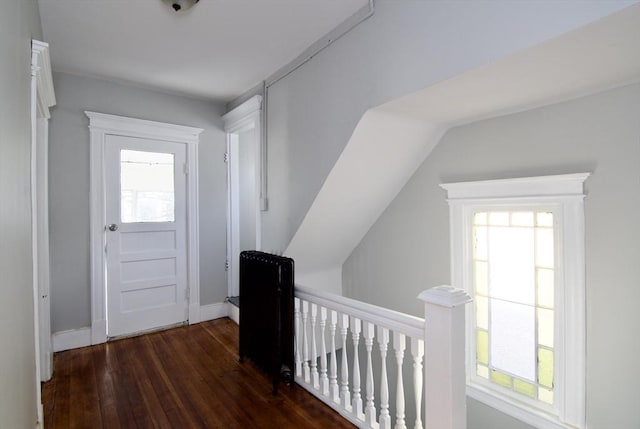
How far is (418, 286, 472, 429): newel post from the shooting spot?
4.86 feet

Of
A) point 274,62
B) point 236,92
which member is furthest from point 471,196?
point 236,92

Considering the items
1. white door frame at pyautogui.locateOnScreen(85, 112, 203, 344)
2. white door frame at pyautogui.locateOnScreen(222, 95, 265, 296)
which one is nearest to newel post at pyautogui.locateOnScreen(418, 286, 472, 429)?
white door frame at pyautogui.locateOnScreen(222, 95, 265, 296)

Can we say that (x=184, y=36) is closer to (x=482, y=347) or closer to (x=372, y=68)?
(x=372, y=68)

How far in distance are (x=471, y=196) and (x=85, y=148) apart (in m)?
3.33

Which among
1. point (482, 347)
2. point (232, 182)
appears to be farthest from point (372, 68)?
point (232, 182)

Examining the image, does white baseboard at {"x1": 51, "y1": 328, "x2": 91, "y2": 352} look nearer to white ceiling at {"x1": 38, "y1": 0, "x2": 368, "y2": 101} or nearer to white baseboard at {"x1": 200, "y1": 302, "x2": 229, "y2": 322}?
white baseboard at {"x1": 200, "y1": 302, "x2": 229, "y2": 322}

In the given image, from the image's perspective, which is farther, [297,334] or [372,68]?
[297,334]

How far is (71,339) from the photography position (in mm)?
3047

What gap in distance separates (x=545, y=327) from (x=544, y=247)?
520mm

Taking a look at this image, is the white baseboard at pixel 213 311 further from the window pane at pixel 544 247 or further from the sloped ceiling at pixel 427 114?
the window pane at pixel 544 247

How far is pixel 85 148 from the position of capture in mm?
3096

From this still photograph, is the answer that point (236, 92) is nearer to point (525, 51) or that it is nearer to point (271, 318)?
point (271, 318)

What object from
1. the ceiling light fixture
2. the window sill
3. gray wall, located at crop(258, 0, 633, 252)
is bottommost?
the window sill

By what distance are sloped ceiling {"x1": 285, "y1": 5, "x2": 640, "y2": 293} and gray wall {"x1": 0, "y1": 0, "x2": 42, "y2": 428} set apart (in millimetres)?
1645
